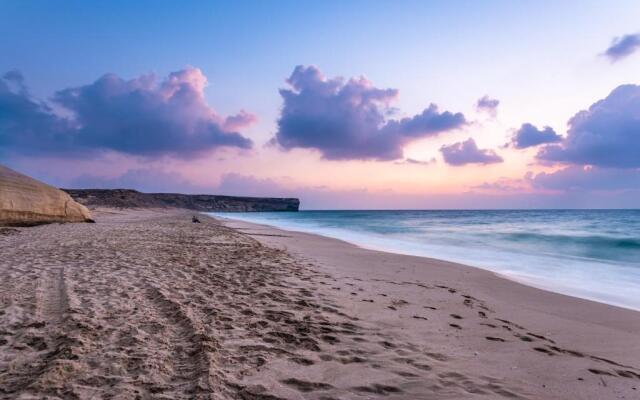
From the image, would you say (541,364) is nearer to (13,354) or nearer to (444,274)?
(13,354)

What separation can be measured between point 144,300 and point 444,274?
6.03 m

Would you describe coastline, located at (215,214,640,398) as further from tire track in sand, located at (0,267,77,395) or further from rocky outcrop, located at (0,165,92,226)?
rocky outcrop, located at (0,165,92,226)

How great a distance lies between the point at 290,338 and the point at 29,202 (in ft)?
47.3

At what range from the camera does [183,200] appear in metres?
113

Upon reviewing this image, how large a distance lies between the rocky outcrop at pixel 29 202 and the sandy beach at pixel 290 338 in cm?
762

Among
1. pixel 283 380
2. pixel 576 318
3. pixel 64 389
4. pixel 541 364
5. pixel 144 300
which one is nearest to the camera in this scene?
pixel 64 389

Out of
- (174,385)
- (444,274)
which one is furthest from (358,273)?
(174,385)

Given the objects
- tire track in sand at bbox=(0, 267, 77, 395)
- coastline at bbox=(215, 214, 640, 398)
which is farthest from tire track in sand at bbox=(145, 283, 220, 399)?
coastline at bbox=(215, 214, 640, 398)

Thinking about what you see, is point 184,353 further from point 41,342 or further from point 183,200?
point 183,200

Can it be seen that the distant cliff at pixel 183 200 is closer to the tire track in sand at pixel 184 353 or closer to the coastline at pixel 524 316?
the coastline at pixel 524 316

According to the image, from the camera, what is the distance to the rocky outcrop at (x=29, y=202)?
12.5 metres

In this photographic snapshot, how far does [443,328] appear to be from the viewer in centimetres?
410

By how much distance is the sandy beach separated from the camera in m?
2.61

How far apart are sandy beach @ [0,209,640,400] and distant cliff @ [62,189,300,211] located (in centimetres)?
6686
